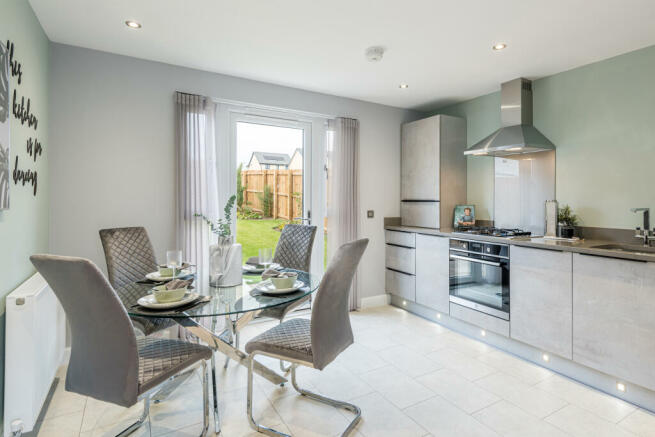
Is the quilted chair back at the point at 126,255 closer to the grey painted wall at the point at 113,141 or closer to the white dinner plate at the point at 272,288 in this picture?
the grey painted wall at the point at 113,141

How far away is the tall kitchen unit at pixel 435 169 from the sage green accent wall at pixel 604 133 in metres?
0.90

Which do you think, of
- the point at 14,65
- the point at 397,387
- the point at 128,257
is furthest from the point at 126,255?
the point at 397,387

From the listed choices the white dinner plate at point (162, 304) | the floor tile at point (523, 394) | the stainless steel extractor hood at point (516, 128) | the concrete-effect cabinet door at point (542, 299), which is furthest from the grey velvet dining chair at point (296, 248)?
the stainless steel extractor hood at point (516, 128)

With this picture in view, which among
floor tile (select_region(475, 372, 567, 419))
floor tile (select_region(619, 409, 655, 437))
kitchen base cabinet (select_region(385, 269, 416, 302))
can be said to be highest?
kitchen base cabinet (select_region(385, 269, 416, 302))

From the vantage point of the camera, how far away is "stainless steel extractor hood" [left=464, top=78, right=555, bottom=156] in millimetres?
3197

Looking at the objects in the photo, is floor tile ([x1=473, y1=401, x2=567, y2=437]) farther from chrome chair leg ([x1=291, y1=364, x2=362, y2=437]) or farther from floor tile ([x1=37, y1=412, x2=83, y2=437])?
floor tile ([x1=37, y1=412, x2=83, y2=437])

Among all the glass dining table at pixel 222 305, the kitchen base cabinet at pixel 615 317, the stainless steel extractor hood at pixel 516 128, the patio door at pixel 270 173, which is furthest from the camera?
the patio door at pixel 270 173

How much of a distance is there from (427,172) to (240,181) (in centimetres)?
217

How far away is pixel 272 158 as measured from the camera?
3.79 meters

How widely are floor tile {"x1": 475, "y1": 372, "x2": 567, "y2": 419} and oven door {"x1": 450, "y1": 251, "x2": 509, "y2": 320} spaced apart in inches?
24.1

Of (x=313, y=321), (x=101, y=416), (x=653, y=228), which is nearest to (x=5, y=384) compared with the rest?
(x=101, y=416)

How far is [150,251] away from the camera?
269 centimetres

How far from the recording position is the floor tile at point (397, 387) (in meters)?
2.30

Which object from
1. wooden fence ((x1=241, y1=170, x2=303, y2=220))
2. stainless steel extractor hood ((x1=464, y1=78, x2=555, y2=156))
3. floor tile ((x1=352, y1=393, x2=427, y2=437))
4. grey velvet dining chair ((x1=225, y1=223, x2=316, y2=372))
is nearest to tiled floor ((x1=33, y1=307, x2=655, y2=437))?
floor tile ((x1=352, y1=393, x2=427, y2=437))
